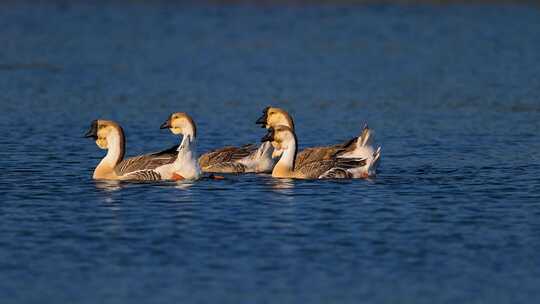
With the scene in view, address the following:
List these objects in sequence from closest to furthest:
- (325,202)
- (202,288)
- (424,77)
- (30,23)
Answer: (202,288) → (325,202) → (424,77) → (30,23)

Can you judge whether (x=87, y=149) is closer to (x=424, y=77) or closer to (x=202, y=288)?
(x=202, y=288)

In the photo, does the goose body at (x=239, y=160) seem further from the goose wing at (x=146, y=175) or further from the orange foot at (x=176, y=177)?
the goose wing at (x=146, y=175)

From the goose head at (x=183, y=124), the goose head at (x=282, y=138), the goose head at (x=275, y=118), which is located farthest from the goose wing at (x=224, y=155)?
the goose head at (x=183, y=124)

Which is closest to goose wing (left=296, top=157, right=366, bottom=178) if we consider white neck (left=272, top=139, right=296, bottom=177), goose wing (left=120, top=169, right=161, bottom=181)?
white neck (left=272, top=139, right=296, bottom=177)

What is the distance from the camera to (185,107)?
28.8 m

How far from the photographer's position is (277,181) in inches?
763

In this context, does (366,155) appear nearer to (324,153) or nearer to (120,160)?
(324,153)

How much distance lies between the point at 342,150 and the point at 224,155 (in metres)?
2.00

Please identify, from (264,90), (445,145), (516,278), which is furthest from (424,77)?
(516,278)

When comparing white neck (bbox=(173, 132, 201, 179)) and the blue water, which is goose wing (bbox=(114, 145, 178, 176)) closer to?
white neck (bbox=(173, 132, 201, 179))

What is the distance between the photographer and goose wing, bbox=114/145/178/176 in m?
19.0

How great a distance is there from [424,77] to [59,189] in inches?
713

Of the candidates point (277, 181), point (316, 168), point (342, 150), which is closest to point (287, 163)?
point (277, 181)

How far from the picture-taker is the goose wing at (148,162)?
19.0 meters
